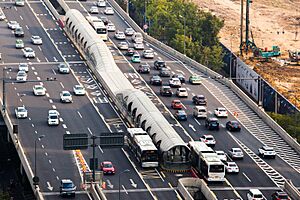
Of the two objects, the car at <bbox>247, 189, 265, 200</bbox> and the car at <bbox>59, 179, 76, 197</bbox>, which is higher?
the car at <bbox>59, 179, 76, 197</bbox>

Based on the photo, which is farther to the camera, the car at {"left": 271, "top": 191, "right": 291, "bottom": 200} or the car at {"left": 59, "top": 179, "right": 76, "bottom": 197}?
the car at {"left": 59, "top": 179, "right": 76, "bottom": 197}

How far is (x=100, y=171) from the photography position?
7815 inches

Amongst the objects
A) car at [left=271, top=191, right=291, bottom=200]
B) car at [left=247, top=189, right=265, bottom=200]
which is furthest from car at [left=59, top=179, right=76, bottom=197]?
Answer: car at [left=271, top=191, right=291, bottom=200]

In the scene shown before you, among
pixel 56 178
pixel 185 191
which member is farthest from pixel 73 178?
pixel 185 191

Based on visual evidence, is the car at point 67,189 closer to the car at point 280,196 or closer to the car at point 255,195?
the car at point 255,195

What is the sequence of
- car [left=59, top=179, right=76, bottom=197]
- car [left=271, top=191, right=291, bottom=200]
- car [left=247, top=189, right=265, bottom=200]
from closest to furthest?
1. car [left=271, top=191, right=291, bottom=200]
2. car [left=247, top=189, right=265, bottom=200]
3. car [left=59, top=179, right=76, bottom=197]

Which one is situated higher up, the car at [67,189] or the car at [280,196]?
the car at [67,189]

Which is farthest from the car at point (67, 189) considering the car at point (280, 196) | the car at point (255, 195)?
the car at point (280, 196)

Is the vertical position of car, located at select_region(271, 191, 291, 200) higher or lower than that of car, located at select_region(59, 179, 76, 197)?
lower

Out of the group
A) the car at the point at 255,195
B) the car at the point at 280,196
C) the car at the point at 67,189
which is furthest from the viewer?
the car at the point at 67,189

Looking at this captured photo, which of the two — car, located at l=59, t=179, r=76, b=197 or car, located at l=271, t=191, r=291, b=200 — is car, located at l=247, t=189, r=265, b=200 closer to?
car, located at l=271, t=191, r=291, b=200

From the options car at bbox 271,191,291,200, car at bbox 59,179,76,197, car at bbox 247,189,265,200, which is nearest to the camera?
car at bbox 271,191,291,200

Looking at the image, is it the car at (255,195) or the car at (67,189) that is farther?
the car at (67,189)

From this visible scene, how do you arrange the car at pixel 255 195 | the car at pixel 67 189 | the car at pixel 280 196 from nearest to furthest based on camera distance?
1. the car at pixel 280 196
2. the car at pixel 255 195
3. the car at pixel 67 189
